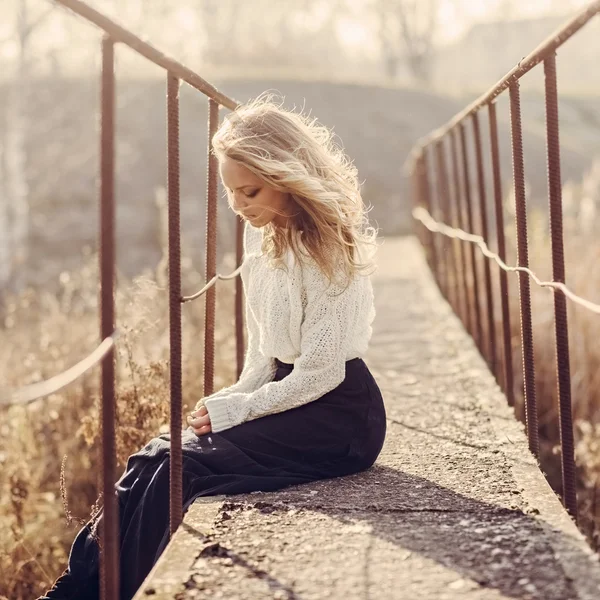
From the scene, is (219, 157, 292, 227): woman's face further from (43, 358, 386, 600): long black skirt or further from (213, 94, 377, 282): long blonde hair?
(43, 358, 386, 600): long black skirt

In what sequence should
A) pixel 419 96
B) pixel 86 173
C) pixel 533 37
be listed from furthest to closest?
1. pixel 533 37
2. pixel 419 96
3. pixel 86 173

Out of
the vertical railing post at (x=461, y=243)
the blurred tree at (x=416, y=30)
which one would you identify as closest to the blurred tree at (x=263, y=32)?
the blurred tree at (x=416, y=30)

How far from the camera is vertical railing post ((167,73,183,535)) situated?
6.70 feet

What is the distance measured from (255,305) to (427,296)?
3722 millimetres

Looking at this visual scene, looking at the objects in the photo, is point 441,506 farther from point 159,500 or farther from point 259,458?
point 159,500

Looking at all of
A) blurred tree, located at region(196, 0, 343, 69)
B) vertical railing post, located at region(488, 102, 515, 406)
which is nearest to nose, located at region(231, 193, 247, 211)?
vertical railing post, located at region(488, 102, 515, 406)

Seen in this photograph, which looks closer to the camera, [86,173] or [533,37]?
[86,173]

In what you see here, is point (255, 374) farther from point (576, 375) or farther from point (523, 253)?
point (576, 375)

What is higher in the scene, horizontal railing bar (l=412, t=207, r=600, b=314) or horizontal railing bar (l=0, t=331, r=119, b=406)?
horizontal railing bar (l=412, t=207, r=600, b=314)

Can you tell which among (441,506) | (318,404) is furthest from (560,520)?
(318,404)

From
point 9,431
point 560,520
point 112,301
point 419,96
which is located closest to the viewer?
point 112,301

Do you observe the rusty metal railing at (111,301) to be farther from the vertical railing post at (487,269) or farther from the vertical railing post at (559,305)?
the vertical railing post at (487,269)

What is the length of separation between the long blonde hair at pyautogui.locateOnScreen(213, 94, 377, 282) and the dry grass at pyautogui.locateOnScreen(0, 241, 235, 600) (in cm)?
64

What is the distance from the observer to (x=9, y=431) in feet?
12.3
